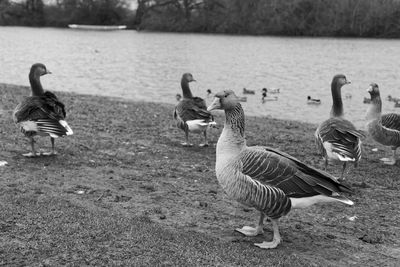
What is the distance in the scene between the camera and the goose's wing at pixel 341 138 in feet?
27.0

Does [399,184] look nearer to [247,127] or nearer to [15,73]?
[247,127]

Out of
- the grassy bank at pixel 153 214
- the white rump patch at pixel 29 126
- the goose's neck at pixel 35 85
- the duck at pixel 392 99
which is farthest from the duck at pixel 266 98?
the white rump patch at pixel 29 126

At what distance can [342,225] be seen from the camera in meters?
6.67

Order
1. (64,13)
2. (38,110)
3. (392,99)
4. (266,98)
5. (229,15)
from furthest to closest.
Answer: (64,13) → (229,15) → (266,98) → (392,99) → (38,110)

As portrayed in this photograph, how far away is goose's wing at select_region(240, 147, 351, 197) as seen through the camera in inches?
215

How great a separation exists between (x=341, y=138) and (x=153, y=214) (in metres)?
3.84

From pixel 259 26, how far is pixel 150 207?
7876cm

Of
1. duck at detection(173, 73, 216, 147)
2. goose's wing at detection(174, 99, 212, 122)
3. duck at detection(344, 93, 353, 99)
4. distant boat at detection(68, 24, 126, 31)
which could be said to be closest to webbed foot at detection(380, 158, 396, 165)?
duck at detection(173, 73, 216, 147)

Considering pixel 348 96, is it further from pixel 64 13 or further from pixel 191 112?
pixel 64 13

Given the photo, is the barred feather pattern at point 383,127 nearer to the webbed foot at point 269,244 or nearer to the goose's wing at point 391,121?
the goose's wing at point 391,121

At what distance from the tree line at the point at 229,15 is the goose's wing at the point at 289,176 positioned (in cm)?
7394

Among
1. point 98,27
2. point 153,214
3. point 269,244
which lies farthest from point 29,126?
point 98,27

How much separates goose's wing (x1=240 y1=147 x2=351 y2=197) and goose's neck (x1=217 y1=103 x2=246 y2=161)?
0.19m

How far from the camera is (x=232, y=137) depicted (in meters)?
5.88
